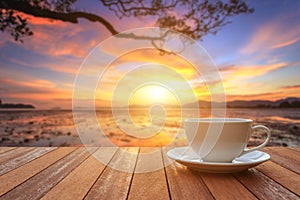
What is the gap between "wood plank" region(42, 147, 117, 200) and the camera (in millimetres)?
441

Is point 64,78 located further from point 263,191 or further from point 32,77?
point 263,191

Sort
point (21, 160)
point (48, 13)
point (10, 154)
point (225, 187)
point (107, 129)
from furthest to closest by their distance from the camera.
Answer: point (48, 13) → point (107, 129) → point (10, 154) → point (21, 160) → point (225, 187)

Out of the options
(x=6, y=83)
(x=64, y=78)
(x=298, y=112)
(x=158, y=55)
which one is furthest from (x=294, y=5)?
(x=6, y=83)

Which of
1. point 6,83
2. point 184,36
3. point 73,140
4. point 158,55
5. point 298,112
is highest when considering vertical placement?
point 184,36

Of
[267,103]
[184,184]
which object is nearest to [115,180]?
[184,184]

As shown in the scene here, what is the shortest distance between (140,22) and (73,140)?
1.17 m

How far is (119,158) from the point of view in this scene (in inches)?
29.5

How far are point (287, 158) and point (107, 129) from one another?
1.45m

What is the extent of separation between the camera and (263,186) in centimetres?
48

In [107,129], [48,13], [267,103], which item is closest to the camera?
[107,129]

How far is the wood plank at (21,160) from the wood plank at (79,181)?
6.6 inches

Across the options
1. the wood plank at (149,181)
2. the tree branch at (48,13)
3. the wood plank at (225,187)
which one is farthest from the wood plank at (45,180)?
the tree branch at (48,13)

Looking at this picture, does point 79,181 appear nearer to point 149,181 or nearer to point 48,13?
point 149,181

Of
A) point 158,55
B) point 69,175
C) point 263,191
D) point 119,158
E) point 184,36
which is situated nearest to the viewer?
point 263,191
